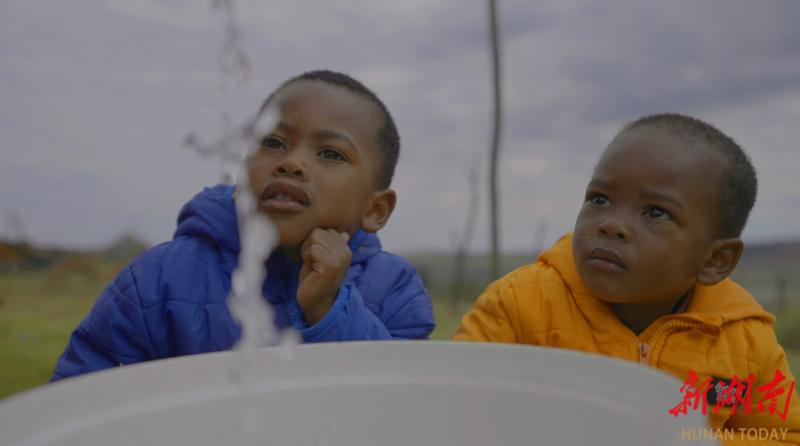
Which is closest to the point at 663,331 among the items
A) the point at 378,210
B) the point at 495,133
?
the point at 378,210

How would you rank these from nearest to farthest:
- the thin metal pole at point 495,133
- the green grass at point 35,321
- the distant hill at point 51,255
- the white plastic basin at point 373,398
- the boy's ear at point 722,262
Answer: the white plastic basin at point 373,398
the boy's ear at point 722,262
the green grass at point 35,321
the thin metal pole at point 495,133
the distant hill at point 51,255

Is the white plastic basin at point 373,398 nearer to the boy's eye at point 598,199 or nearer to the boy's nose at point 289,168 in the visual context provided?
the boy's nose at point 289,168

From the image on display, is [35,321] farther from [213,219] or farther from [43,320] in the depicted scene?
[213,219]

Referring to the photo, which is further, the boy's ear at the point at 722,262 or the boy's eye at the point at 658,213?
the boy's ear at the point at 722,262

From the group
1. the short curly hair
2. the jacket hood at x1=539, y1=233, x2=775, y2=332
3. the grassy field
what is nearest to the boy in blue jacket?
the jacket hood at x1=539, y1=233, x2=775, y2=332

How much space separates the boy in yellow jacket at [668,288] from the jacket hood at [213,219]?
0.62m

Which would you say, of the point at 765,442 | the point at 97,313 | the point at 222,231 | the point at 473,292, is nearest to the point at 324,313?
the point at 222,231

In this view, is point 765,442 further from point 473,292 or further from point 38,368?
point 473,292

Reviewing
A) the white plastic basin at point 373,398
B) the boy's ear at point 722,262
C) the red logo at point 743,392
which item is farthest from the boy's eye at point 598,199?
the white plastic basin at point 373,398

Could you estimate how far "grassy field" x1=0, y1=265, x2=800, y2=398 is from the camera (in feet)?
11.1

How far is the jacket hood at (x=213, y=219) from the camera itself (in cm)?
171

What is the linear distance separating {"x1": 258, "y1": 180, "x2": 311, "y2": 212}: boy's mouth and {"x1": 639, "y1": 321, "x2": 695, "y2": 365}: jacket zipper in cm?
88

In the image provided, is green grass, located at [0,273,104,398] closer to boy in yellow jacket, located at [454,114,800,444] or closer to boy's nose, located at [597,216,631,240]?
boy in yellow jacket, located at [454,114,800,444]

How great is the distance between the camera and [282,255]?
175 cm
